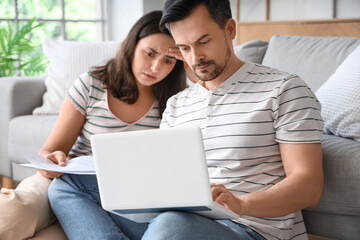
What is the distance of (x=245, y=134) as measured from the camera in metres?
1.18

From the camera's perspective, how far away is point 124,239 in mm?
1336

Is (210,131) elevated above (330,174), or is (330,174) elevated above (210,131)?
(210,131)

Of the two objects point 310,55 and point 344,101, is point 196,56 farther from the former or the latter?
point 310,55

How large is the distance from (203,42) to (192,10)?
0.08m

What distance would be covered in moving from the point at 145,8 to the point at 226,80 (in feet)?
10.9

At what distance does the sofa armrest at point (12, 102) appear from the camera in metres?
2.65

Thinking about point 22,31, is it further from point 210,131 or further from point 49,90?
point 210,131

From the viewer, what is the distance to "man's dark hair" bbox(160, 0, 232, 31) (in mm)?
1234

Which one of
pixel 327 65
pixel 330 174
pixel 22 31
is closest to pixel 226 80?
pixel 330 174

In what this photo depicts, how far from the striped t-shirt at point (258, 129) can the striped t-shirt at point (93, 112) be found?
49 centimetres

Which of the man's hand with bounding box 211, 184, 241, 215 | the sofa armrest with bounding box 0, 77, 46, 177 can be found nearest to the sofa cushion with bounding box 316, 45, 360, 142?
the man's hand with bounding box 211, 184, 241, 215

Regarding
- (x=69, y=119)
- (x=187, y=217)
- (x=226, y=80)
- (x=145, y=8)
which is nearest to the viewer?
(x=187, y=217)

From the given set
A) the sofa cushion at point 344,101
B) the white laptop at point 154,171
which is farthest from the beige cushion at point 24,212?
the sofa cushion at point 344,101

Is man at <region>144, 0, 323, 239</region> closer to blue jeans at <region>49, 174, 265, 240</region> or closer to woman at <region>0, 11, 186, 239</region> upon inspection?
blue jeans at <region>49, 174, 265, 240</region>
